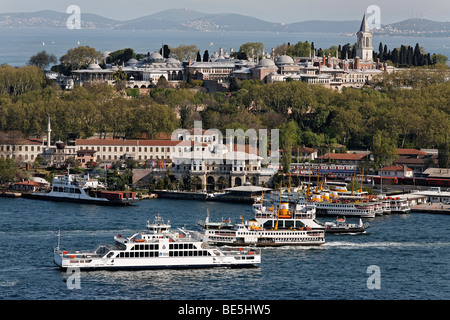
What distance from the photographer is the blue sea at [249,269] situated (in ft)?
108

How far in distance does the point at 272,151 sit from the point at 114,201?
1402 cm

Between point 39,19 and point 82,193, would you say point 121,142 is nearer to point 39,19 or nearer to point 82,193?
point 82,193

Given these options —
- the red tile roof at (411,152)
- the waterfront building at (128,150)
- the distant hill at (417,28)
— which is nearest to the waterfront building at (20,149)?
the waterfront building at (128,150)

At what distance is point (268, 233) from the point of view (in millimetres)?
41000

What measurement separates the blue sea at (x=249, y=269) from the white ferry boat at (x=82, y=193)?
4.30m

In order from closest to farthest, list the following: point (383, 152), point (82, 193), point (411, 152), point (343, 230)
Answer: point (343, 230) < point (82, 193) < point (383, 152) < point (411, 152)

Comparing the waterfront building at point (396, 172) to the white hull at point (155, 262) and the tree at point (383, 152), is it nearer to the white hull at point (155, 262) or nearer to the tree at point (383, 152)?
the tree at point (383, 152)

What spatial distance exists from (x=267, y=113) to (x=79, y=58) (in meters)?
26.0

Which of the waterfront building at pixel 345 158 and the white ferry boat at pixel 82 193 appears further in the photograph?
the waterfront building at pixel 345 158

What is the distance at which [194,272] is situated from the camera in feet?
117

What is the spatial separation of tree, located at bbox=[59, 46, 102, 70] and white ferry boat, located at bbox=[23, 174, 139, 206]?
3906 cm

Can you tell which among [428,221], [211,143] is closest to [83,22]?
[211,143]

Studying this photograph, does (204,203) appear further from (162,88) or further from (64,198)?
(162,88)

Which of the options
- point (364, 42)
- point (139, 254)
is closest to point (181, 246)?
point (139, 254)
